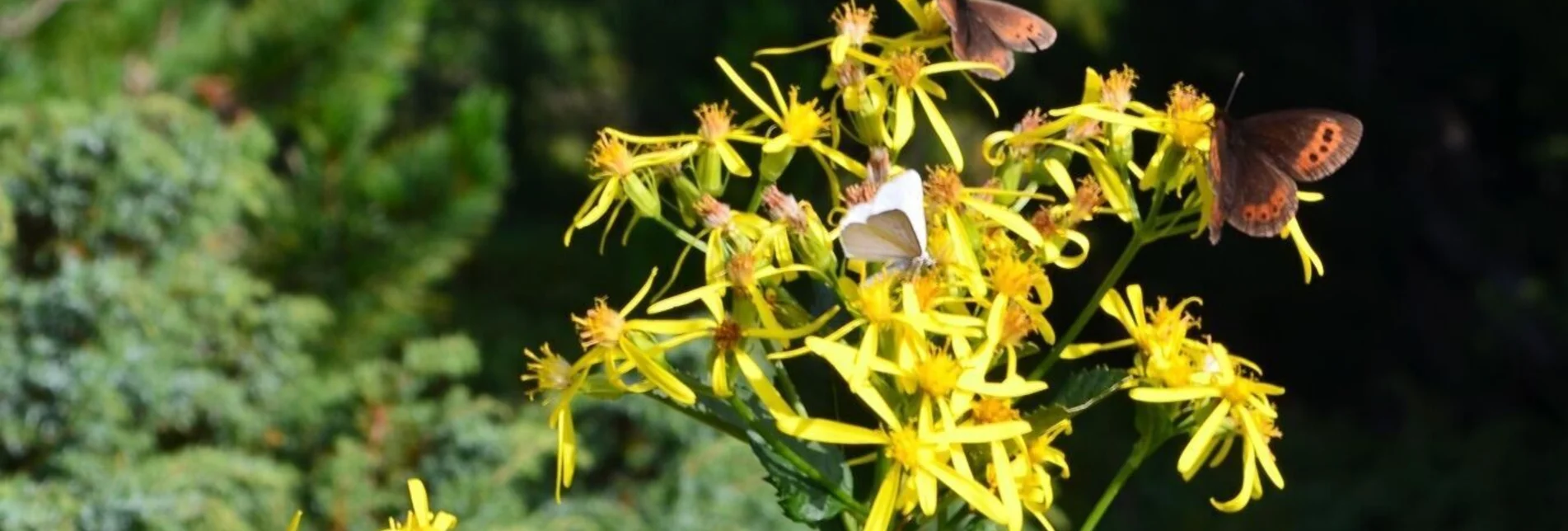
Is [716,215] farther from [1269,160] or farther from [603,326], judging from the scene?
[1269,160]

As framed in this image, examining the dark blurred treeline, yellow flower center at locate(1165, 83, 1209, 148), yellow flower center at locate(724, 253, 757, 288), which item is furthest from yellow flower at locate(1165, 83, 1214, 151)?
the dark blurred treeline

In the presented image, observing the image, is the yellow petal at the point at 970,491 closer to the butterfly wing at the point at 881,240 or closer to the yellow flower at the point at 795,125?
the butterfly wing at the point at 881,240

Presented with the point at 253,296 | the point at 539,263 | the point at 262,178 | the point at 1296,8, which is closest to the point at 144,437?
the point at 253,296

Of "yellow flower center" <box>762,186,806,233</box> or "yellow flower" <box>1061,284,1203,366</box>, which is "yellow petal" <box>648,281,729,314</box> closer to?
"yellow flower center" <box>762,186,806,233</box>

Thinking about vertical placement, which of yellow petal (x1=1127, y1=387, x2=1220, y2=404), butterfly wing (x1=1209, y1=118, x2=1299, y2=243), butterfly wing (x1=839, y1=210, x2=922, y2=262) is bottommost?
yellow petal (x1=1127, y1=387, x2=1220, y2=404)

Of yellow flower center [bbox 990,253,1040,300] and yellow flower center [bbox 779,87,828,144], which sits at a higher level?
yellow flower center [bbox 779,87,828,144]

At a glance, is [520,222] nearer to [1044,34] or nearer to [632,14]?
[632,14]

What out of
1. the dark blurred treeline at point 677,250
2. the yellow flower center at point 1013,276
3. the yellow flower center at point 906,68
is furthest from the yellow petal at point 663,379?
the dark blurred treeline at point 677,250
